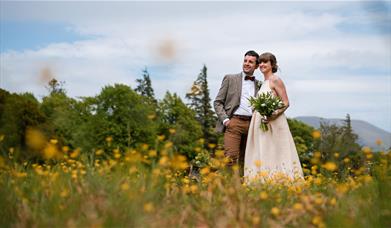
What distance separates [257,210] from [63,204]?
1496mm

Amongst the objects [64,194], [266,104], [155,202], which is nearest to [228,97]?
[266,104]

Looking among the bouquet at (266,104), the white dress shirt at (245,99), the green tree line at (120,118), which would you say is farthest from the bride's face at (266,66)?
the green tree line at (120,118)

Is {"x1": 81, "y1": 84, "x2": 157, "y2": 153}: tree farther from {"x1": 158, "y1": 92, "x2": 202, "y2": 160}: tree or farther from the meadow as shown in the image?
the meadow

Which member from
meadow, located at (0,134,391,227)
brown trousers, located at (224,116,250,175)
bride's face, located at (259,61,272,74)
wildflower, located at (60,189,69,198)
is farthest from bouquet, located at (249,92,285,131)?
wildflower, located at (60,189,69,198)

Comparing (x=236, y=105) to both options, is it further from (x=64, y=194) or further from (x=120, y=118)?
(x=120, y=118)

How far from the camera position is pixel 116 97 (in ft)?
153

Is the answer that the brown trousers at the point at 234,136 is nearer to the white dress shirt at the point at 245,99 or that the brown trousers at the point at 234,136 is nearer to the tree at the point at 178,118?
the white dress shirt at the point at 245,99

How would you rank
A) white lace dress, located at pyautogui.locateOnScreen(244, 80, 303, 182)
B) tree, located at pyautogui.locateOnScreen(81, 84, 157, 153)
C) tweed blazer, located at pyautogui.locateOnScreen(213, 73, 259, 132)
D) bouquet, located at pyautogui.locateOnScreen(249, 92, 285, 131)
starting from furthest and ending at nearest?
1. tree, located at pyautogui.locateOnScreen(81, 84, 157, 153)
2. tweed blazer, located at pyautogui.locateOnScreen(213, 73, 259, 132)
3. white lace dress, located at pyautogui.locateOnScreen(244, 80, 303, 182)
4. bouquet, located at pyautogui.locateOnScreen(249, 92, 285, 131)

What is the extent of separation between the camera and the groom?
9.62 metres

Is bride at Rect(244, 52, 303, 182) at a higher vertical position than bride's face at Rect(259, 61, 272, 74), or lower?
lower

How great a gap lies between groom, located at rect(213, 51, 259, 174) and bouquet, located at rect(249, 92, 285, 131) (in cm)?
50

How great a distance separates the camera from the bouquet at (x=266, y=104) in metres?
8.98

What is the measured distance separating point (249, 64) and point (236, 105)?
711mm

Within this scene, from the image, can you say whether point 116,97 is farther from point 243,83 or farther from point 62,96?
point 243,83
